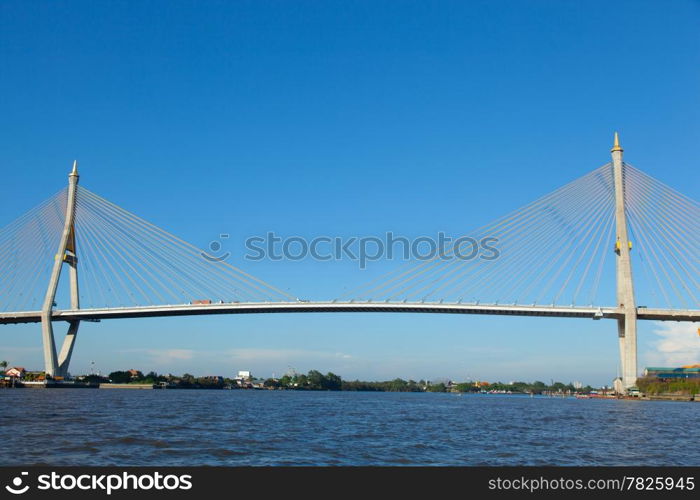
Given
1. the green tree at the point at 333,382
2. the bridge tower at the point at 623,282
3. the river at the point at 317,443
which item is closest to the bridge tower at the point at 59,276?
the river at the point at 317,443

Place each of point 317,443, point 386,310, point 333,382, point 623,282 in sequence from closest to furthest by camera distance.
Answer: point 317,443 < point 623,282 < point 386,310 < point 333,382

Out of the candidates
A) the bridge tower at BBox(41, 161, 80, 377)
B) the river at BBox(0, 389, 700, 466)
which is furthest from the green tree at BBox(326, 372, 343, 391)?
the river at BBox(0, 389, 700, 466)

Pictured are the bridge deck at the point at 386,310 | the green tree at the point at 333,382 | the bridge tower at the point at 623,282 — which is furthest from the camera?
the green tree at the point at 333,382

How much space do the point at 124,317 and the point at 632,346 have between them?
147 ft

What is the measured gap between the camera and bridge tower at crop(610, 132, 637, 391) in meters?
50.2

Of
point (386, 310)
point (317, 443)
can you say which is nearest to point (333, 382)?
point (386, 310)

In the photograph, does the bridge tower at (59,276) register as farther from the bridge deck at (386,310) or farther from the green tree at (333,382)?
the green tree at (333,382)

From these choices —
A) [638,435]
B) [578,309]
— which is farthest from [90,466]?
[578,309]

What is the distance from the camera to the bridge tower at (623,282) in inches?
1977

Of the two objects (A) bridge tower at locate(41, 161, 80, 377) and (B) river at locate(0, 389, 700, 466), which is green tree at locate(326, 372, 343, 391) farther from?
(B) river at locate(0, 389, 700, 466)

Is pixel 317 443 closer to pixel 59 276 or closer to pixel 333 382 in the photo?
pixel 59 276

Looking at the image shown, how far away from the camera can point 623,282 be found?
170 ft
